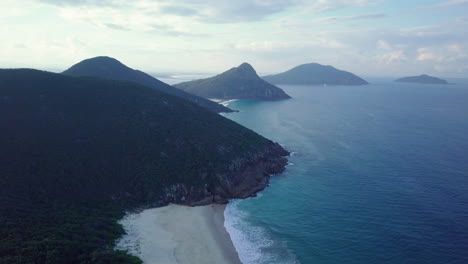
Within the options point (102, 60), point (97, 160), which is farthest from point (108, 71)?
point (97, 160)

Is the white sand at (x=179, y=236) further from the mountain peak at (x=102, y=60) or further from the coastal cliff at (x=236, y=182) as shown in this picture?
the mountain peak at (x=102, y=60)

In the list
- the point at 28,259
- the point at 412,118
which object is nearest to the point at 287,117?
the point at 412,118

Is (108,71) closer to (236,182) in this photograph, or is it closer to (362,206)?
(236,182)

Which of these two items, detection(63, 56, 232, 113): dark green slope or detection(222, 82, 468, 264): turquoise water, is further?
detection(63, 56, 232, 113): dark green slope

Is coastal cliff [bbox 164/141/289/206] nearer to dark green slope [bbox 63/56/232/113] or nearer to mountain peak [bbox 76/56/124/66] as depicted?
dark green slope [bbox 63/56/232/113]

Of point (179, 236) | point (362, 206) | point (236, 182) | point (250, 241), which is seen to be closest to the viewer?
point (250, 241)

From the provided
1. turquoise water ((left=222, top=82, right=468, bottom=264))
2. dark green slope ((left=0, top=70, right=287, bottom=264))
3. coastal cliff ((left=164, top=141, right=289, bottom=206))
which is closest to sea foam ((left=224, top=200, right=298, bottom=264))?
turquoise water ((left=222, top=82, right=468, bottom=264))
